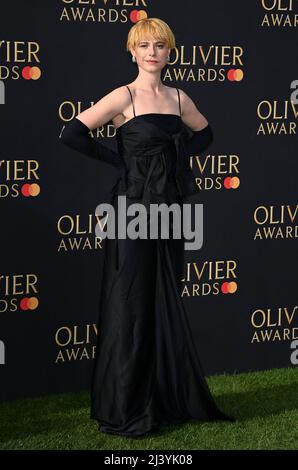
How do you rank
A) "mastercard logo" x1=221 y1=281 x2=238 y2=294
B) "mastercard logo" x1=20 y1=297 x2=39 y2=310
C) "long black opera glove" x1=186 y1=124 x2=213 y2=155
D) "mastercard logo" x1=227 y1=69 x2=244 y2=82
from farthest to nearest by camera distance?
"mastercard logo" x1=221 y1=281 x2=238 y2=294, "mastercard logo" x1=227 y1=69 x2=244 y2=82, "mastercard logo" x1=20 y1=297 x2=39 y2=310, "long black opera glove" x1=186 y1=124 x2=213 y2=155

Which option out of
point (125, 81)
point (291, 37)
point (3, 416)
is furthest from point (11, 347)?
point (291, 37)

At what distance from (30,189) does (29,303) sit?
0.70 meters

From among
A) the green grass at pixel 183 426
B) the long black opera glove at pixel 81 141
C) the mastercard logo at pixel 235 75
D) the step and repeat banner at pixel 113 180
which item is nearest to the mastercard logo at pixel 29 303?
the step and repeat banner at pixel 113 180

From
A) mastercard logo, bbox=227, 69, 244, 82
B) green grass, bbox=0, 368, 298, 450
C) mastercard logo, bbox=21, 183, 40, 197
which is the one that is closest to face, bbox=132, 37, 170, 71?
mastercard logo, bbox=21, 183, 40, 197

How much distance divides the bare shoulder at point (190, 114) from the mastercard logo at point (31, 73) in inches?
38.0

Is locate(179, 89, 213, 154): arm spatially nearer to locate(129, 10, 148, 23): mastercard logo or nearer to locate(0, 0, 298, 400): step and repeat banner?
locate(0, 0, 298, 400): step and repeat banner

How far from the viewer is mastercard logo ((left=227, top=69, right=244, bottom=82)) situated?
696cm

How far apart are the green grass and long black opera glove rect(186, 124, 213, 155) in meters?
1.52

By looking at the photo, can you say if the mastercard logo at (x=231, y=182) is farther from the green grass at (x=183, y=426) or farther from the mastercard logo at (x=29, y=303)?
the mastercard logo at (x=29, y=303)

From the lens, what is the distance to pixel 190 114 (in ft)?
19.3

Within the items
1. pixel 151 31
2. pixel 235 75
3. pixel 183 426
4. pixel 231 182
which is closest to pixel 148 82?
pixel 151 31

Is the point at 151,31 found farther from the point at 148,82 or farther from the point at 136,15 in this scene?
the point at 136,15

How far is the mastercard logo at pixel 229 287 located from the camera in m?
7.16

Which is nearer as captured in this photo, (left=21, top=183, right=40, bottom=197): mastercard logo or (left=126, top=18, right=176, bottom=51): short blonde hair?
(left=126, top=18, right=176, bottom=51): short blonde hair
